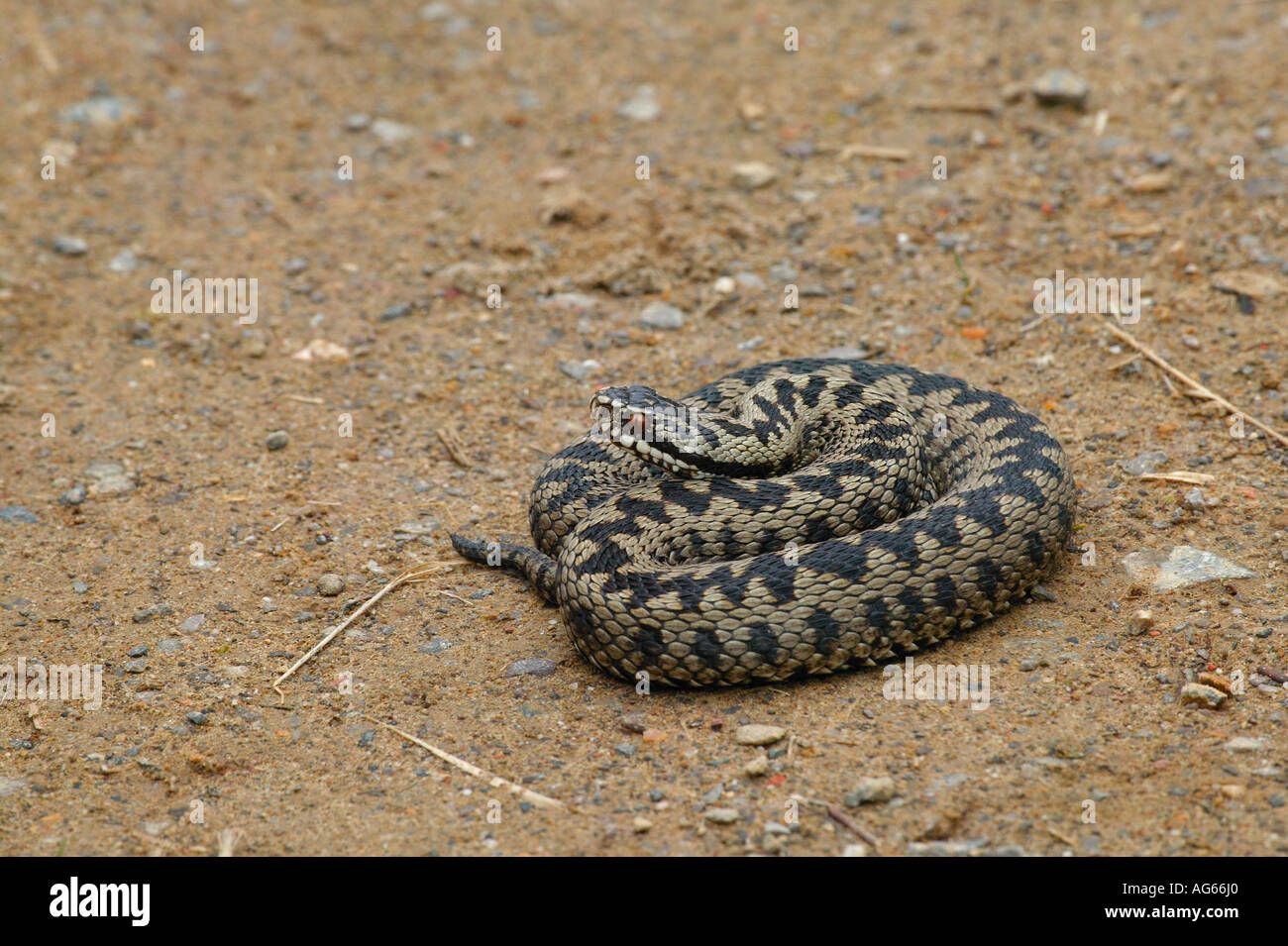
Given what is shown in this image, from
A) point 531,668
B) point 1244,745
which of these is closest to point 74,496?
point 531,668

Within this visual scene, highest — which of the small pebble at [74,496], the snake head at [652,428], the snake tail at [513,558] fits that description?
the snake head at [652,428]

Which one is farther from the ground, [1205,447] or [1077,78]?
[1077,78]

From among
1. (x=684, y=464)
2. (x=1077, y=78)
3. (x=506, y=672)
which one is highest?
(x=1077, y=78)

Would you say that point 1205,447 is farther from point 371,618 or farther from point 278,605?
point 278,605

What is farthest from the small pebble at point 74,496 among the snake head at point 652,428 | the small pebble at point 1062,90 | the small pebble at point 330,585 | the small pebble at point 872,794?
the small pebble at point 1062,90

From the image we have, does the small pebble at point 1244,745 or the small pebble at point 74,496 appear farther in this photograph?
the small pebble at point 74,496

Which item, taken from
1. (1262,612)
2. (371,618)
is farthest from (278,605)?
(1262,612)

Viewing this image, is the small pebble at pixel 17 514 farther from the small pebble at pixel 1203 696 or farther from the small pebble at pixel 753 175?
the small pebble at pixel 1203 696
